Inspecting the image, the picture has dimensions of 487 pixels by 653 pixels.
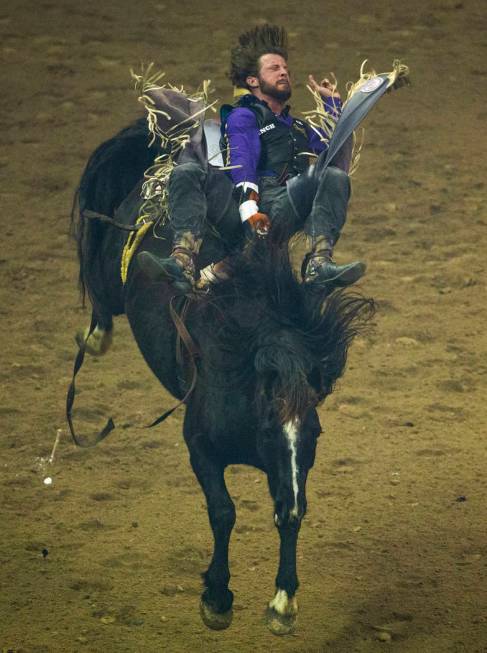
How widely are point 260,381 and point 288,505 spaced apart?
0.50 metres

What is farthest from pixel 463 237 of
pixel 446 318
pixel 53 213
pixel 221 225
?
pixel 221 225

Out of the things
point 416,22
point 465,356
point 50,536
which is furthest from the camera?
point 416,22

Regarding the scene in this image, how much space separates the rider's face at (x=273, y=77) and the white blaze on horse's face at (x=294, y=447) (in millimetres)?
1510

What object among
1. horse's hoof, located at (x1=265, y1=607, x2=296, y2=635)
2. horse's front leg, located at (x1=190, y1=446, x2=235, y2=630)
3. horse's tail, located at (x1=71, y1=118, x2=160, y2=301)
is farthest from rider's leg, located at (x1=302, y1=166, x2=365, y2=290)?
horse's tail, located at (x1=71, y1=118, x2=160, y2=301)

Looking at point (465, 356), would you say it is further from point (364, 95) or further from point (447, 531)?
point (364, 95)

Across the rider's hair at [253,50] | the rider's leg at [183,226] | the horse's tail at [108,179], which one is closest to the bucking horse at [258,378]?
the rider's leg at [183,226]

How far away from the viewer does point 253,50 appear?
5.45 metres

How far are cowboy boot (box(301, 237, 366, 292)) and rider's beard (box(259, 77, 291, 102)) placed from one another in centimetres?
68

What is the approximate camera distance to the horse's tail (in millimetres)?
6734

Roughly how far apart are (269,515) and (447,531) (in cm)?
87

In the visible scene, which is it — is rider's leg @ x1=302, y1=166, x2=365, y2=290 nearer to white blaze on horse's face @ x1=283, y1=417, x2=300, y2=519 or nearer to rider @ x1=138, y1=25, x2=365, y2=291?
rider @ x1=138, y1=25, x2=365, y2=291

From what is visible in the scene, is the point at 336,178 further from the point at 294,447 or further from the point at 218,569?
the point at 218,569

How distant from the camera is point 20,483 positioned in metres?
6.66

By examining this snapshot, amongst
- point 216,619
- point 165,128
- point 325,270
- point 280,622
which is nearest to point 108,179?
point 165,128
